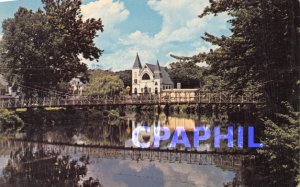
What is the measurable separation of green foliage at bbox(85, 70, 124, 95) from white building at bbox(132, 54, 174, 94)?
0.25 m

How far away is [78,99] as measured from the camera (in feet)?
26.0

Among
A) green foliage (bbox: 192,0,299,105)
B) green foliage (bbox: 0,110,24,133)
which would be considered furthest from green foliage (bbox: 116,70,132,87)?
green foliage (bbox: 0,110,24,133)

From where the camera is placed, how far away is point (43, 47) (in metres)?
8.58

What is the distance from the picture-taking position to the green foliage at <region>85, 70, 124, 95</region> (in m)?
6.26

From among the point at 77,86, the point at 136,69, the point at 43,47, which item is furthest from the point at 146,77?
the point at 43,47

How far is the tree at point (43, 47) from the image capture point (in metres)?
8.04

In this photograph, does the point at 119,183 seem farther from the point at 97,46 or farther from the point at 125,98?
the point at 97,46

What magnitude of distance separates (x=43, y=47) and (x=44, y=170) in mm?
3346

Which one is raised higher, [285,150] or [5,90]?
[5,90]

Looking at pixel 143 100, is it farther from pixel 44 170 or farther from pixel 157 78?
pixel 44 170

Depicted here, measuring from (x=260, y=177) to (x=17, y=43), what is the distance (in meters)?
5.84

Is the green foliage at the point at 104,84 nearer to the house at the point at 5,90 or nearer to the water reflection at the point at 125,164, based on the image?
the water reflection at the point at 125,164

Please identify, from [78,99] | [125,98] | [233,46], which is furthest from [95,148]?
[233,46]

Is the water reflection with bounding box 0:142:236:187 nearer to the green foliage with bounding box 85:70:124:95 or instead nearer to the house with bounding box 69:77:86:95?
the green foliage with bounding box 85:70:124:95
